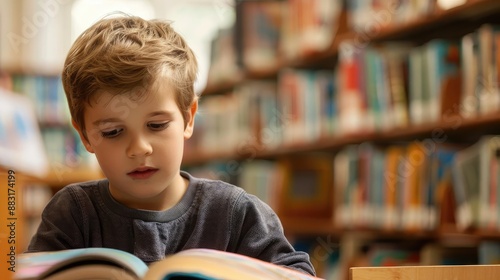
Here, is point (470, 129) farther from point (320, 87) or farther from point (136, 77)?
point (136, 77)

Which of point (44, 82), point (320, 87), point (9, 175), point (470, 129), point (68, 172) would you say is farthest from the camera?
point (44, 82)

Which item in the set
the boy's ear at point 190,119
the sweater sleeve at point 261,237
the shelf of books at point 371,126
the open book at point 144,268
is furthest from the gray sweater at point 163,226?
the shelf of books at point 371,126

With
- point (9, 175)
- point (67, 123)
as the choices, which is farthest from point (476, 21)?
point (67, 123)

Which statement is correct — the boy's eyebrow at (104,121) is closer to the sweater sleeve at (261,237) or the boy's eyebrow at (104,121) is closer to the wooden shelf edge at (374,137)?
the sweater sleeve at (261,237)

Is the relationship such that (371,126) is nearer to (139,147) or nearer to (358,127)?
(358,127)

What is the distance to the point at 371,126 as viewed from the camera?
2.96 metres

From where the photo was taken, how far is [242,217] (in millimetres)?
1111

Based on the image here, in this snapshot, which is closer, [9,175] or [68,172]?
[9,175]

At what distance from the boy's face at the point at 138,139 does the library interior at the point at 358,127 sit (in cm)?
14

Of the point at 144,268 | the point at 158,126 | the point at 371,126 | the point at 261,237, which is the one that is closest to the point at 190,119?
the point at 158,126

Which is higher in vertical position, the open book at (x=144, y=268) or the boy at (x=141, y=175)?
the boy at (x=141, y=175)

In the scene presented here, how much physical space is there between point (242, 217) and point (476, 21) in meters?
1.90

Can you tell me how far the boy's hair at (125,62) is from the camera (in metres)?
1.06

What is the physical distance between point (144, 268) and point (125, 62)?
360mm
